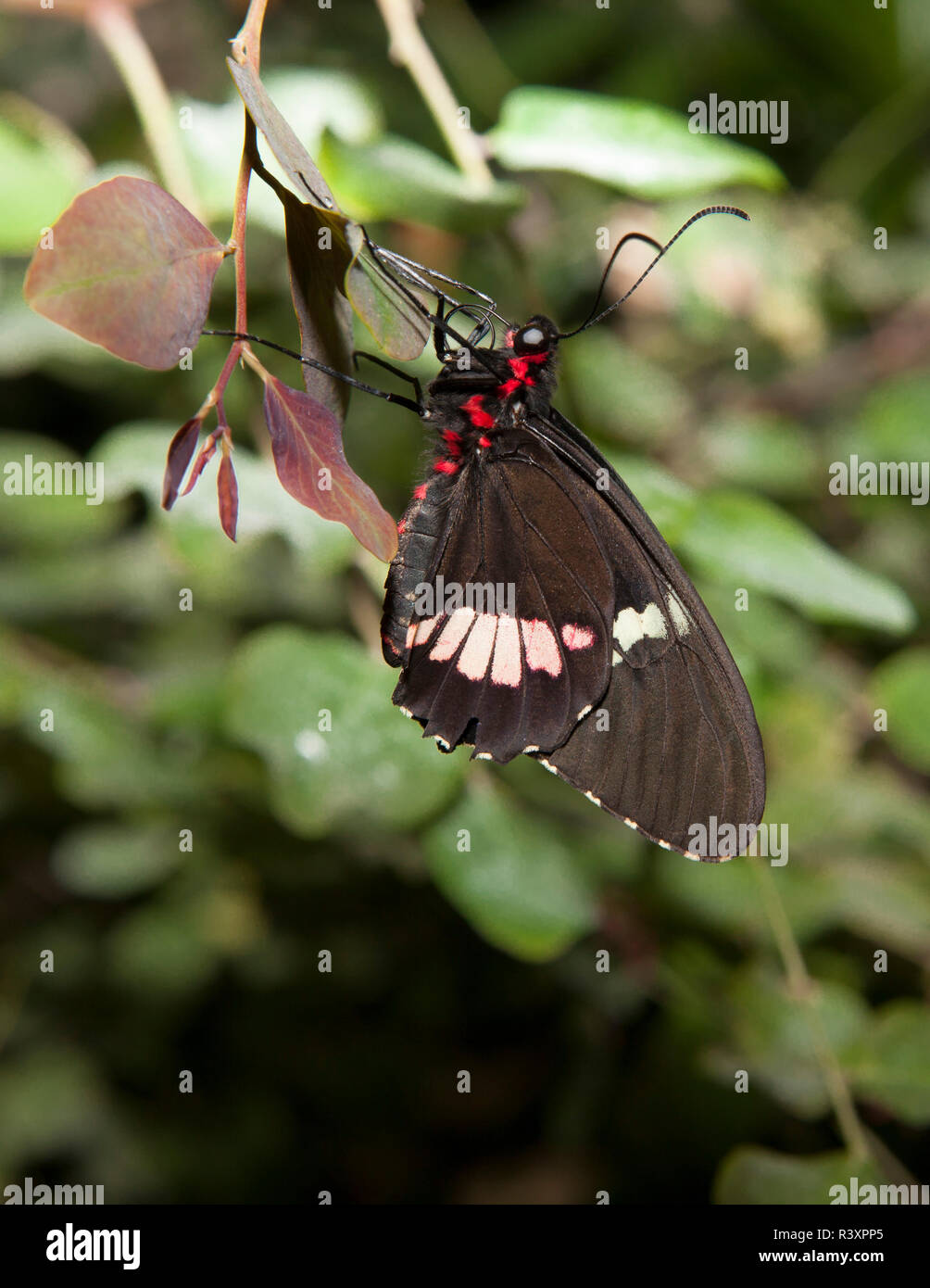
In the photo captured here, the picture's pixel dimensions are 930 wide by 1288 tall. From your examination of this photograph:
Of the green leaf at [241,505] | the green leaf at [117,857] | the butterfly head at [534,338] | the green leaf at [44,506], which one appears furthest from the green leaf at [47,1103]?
the butterfly head at [534,338]

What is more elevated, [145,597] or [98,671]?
[145,597]

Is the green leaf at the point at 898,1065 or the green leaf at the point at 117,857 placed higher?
the green leaf at the point at 117,857

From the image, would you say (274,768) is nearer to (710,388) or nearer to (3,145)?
(3,145)

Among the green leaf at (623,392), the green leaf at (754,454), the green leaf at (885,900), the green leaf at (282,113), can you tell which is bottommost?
the green leaf at (885,900)

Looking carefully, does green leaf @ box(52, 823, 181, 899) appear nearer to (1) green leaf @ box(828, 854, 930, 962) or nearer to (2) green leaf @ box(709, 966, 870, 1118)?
(2) green leaf @ box(709, 966, 870, 1118)

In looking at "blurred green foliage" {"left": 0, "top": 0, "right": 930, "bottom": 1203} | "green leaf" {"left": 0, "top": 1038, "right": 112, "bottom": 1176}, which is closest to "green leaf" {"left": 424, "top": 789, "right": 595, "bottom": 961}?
"blurred green foliage" {"left": 0, "top": 0, "right": 930, "bottom": 1203}

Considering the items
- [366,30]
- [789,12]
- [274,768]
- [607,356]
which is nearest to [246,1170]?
[274,768]

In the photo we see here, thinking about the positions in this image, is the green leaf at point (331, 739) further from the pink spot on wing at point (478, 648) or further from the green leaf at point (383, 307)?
the green leaf at point (383, 307)

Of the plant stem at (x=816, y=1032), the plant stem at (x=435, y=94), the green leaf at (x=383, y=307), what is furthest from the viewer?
the plant stem at (x=816, y=1032)
